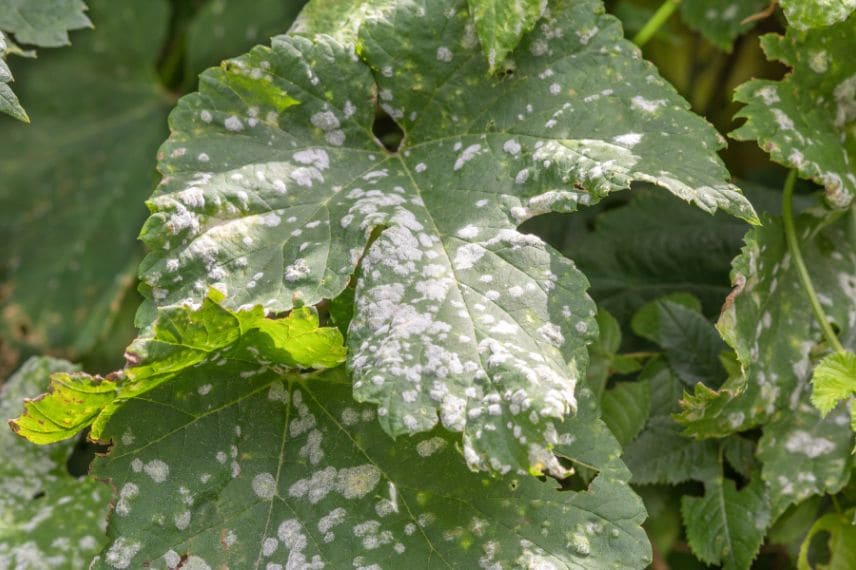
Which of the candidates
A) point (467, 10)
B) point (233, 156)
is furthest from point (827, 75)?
point (233, 156)

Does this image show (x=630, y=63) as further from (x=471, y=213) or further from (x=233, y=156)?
(x=233, y=156)

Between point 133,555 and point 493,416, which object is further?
point 133,555

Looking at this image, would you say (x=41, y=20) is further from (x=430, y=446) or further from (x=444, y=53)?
(x=430, y=446)

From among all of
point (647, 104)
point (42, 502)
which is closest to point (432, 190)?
point (647, 104)

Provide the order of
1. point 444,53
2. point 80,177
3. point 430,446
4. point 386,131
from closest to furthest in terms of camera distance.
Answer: point 430,446
point 444,53
point 386,131
point 80,177

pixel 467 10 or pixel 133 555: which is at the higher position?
pixel 467 10

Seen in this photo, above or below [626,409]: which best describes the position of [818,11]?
above

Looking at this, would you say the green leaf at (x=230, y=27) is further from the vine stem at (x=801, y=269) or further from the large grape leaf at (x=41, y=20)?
the vine stem at (x=801, y=269)

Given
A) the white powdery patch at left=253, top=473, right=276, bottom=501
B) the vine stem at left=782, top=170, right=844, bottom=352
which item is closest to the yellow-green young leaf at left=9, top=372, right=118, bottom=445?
the white powdery patch at left=253, top=473, right=276, bottom=501
